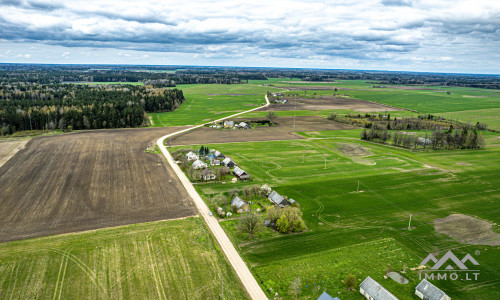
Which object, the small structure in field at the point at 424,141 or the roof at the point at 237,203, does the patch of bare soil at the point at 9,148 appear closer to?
the roof at the point at 237,203

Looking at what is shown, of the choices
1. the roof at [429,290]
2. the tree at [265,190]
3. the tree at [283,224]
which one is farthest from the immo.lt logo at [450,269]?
the tree at [265,190]

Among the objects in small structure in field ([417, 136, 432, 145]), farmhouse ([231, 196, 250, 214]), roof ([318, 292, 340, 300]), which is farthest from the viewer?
small structure in field ([417, 136, 432, 145])

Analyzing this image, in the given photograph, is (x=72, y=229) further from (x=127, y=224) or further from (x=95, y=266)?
(x=95, y=266)

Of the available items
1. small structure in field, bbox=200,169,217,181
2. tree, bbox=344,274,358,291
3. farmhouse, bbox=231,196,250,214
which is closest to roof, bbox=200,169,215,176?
small structure in field, bbox=200,169,217,181

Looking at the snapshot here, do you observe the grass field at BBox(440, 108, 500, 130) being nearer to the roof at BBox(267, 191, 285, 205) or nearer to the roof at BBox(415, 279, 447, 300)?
the roof at BBox(267, 191, 285, 205)

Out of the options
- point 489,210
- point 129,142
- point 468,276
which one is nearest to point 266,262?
A: point 468,276

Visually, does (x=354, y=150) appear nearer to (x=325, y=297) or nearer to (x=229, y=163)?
(x=229, y=163)
